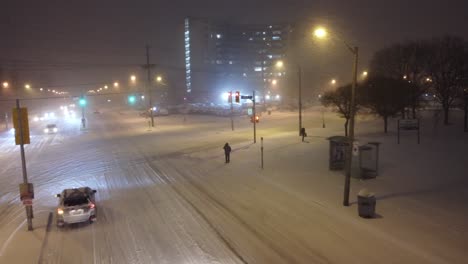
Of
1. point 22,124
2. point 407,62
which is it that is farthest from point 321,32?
A: point 407,62

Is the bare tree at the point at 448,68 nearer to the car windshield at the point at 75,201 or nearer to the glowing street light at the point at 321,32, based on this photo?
the glowing street light at the point at 321,32

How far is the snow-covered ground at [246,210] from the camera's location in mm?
11570

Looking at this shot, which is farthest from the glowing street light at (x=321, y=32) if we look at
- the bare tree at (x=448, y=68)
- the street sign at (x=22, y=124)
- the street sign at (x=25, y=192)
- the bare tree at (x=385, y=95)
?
the bare tree at (x=448, y=68)

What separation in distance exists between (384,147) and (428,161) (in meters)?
5.53

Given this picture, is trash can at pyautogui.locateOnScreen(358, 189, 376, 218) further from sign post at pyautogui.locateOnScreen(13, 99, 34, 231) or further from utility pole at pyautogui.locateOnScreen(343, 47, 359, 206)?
sign post at pyautogui.locateOnScreen(13, 99, 34, 231)

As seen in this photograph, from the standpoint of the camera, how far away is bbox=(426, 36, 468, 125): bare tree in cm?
4431

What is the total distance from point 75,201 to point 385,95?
3112cm

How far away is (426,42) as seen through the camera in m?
51.8

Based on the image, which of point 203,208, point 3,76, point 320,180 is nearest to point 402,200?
point 320,180

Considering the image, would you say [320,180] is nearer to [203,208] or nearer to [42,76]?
[203,208]

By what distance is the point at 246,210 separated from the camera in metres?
15.6

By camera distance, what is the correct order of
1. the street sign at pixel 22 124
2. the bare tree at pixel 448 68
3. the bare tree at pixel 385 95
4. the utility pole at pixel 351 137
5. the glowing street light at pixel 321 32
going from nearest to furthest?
the glowing street light at pixel 321 32, the utility pole at pixel 351 137, the street sign at pixel 22 124, the bare tree at pixel 385 95, the bare tree at pixel 448 68

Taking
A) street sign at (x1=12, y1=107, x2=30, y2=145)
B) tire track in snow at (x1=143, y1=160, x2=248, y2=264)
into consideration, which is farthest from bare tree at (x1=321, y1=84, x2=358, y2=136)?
street sign at (x1=12, y1=107, x2=30, y2=145)

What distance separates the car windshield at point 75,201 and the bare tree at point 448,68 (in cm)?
4130
